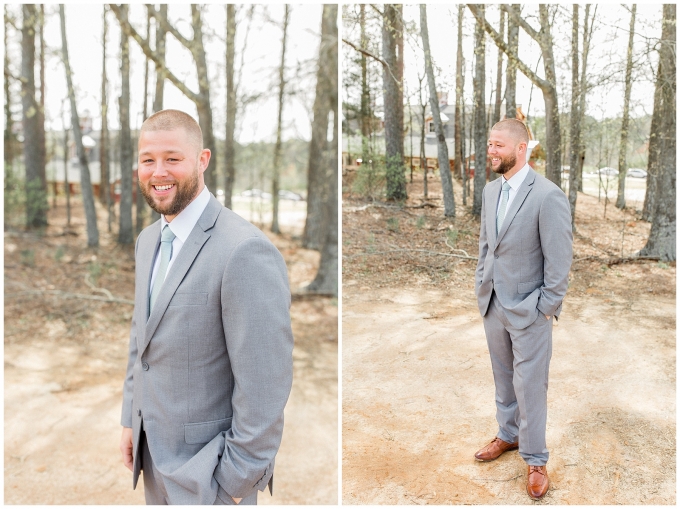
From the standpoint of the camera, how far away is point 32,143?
7762mm

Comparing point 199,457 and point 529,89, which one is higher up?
point 529,89

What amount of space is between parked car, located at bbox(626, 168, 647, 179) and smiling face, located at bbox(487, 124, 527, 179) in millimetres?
1251

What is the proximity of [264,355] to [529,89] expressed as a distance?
7.02ft

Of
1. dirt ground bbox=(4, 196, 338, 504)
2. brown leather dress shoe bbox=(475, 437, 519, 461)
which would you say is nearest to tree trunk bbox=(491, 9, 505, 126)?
brown leather dress shoe bbox=(475, 437, 519, 461)

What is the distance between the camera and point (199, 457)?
149 centimetres

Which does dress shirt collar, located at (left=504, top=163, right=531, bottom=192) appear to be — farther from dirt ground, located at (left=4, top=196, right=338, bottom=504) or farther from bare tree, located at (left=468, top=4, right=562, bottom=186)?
dirt ground, located at (left=4, top=196, right=338, bottom=504)

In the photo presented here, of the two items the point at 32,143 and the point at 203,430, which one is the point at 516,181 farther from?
the point at 32,143

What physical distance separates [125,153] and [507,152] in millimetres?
5522

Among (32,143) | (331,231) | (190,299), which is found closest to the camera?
(190,299)

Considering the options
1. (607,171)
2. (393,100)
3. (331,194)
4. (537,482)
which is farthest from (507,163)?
(331,194)

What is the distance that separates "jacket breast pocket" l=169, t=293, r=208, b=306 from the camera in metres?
1.44

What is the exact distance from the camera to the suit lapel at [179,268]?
1.46m

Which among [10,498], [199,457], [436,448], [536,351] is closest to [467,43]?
[536,351]

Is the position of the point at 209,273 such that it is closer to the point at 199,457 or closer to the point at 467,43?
the point at 199,457
